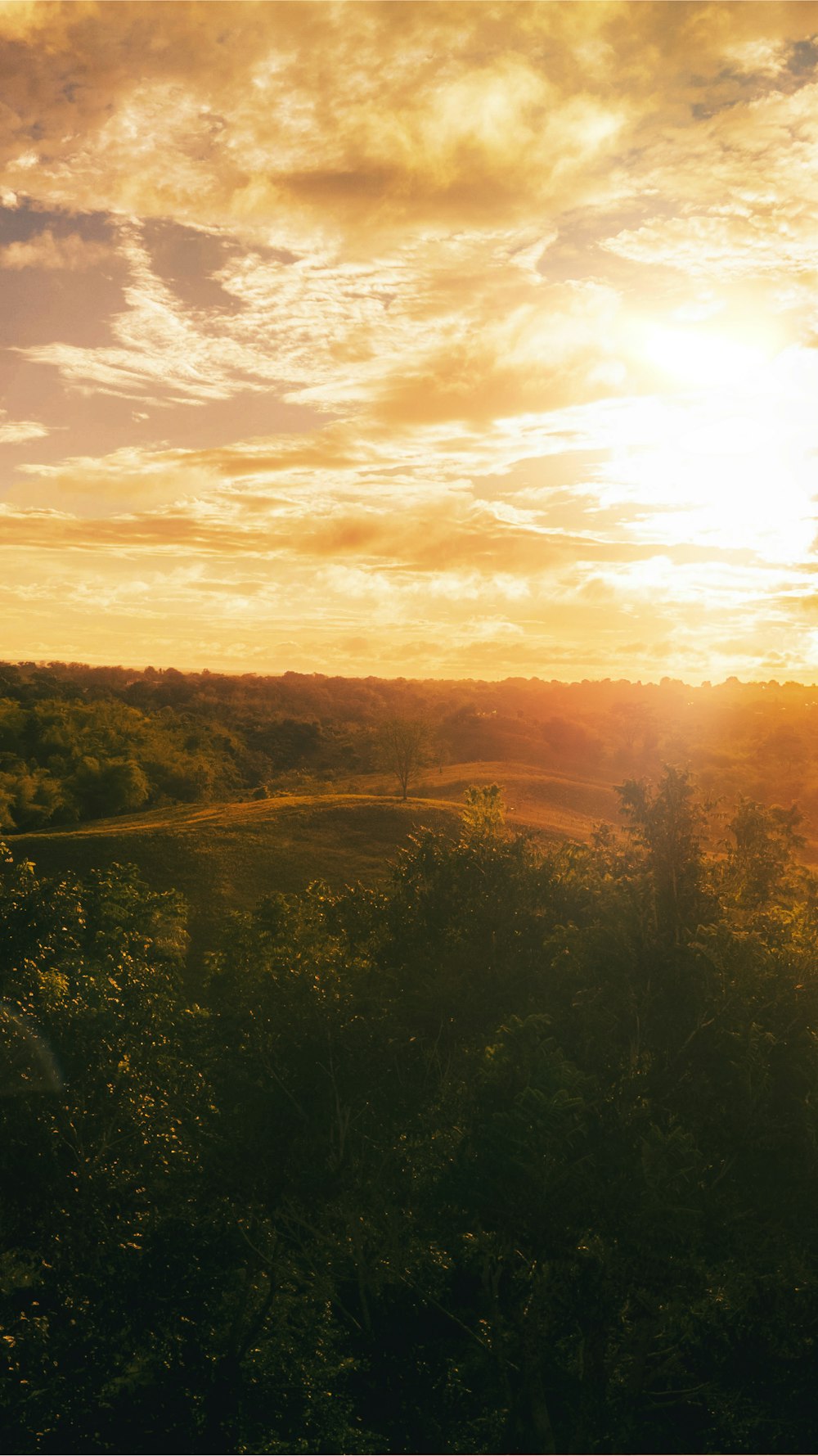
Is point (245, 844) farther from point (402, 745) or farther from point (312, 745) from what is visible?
point (312, 745)

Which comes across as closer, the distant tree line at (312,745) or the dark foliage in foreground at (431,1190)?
the dark foliage in foreground at (431,1190)

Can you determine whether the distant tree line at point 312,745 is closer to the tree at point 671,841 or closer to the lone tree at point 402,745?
the lone tree at point 402,745

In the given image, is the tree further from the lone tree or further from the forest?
the lone tree

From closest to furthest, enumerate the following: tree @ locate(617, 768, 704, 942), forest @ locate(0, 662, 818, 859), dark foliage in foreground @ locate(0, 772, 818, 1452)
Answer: dark foliage in foreground @ locate(0, 772, 818, 1452) → tree @ locate(617, 768, 704, 942) → forest @ locate(0, 662, 818, 859)

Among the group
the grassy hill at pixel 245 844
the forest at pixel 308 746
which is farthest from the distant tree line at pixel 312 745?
the grassy hill at pixel 245 844

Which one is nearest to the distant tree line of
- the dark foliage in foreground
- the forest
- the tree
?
the forest

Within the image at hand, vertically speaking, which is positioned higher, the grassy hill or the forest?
the forest

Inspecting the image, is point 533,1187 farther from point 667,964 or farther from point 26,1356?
point 26,1356
